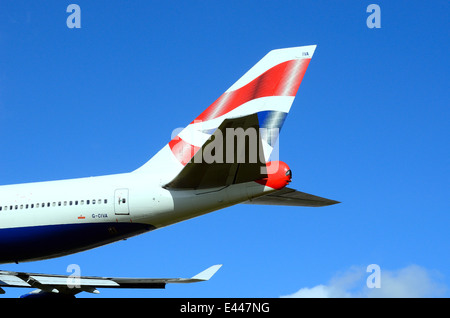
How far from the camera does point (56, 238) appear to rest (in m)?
25.4

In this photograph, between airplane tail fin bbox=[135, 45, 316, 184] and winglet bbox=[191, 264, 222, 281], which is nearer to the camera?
winglet bbox=[191, 264, 222, 281]

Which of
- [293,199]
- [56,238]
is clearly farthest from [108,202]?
[293,199]

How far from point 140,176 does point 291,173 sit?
6900 mm

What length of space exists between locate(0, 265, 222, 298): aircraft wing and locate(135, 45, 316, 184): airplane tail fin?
13.5ft

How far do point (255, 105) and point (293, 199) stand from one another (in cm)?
472

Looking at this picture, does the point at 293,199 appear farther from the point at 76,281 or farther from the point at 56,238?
the point at 56,238

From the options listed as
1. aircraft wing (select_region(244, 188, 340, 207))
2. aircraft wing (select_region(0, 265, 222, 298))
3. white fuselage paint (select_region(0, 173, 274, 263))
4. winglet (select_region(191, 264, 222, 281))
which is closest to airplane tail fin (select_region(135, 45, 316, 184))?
white fuselage paint (select_region(0, 173, 274, 263))

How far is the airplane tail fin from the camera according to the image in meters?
24.2

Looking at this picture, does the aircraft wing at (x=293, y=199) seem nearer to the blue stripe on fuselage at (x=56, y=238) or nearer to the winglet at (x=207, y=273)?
the winglet at (x=207, y=273)

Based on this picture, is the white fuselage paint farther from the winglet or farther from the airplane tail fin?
the winglet

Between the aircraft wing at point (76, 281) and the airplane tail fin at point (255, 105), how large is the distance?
13.5 feet

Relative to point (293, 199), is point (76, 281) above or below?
below
